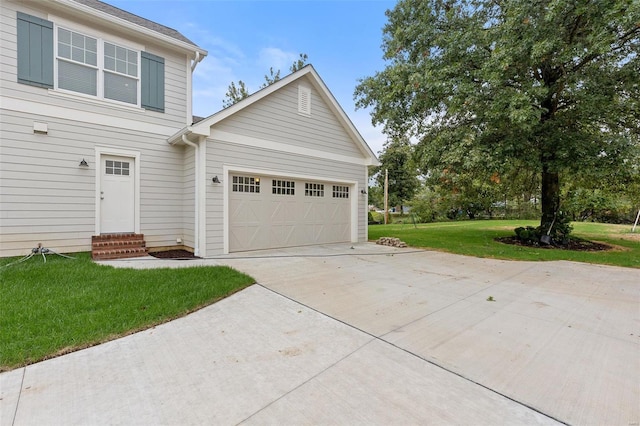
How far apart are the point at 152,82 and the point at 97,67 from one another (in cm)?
118

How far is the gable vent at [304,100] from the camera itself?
30.6 ft

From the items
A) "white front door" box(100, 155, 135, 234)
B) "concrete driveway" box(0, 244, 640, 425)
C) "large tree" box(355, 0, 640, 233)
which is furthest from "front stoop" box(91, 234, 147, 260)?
"large tree" box(355, 0, 640, 233)

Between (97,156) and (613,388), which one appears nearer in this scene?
(613,388)

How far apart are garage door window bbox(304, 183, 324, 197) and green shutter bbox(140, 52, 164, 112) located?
4695 mm

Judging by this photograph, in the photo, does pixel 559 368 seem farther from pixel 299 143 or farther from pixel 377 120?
pixel 377 120

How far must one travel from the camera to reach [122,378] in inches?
92.7

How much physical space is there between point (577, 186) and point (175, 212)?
14.5 m

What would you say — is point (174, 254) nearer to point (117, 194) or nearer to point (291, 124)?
Result: point (117, 194)

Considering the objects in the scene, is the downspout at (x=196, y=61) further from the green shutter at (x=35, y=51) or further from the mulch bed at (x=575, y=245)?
the mulch bed at (x=575, y=245)

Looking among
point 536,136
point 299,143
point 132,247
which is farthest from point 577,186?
point 132,247

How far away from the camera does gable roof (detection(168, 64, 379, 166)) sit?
7.14 m

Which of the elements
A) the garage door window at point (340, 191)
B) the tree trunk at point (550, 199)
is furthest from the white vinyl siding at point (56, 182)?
the tree trunk at point (550, 199)

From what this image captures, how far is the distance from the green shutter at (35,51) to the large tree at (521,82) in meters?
8.87

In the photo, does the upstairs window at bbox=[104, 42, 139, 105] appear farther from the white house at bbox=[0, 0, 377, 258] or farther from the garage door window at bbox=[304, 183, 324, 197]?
the garage door window at bbox=[304, 183, 324, 197]
